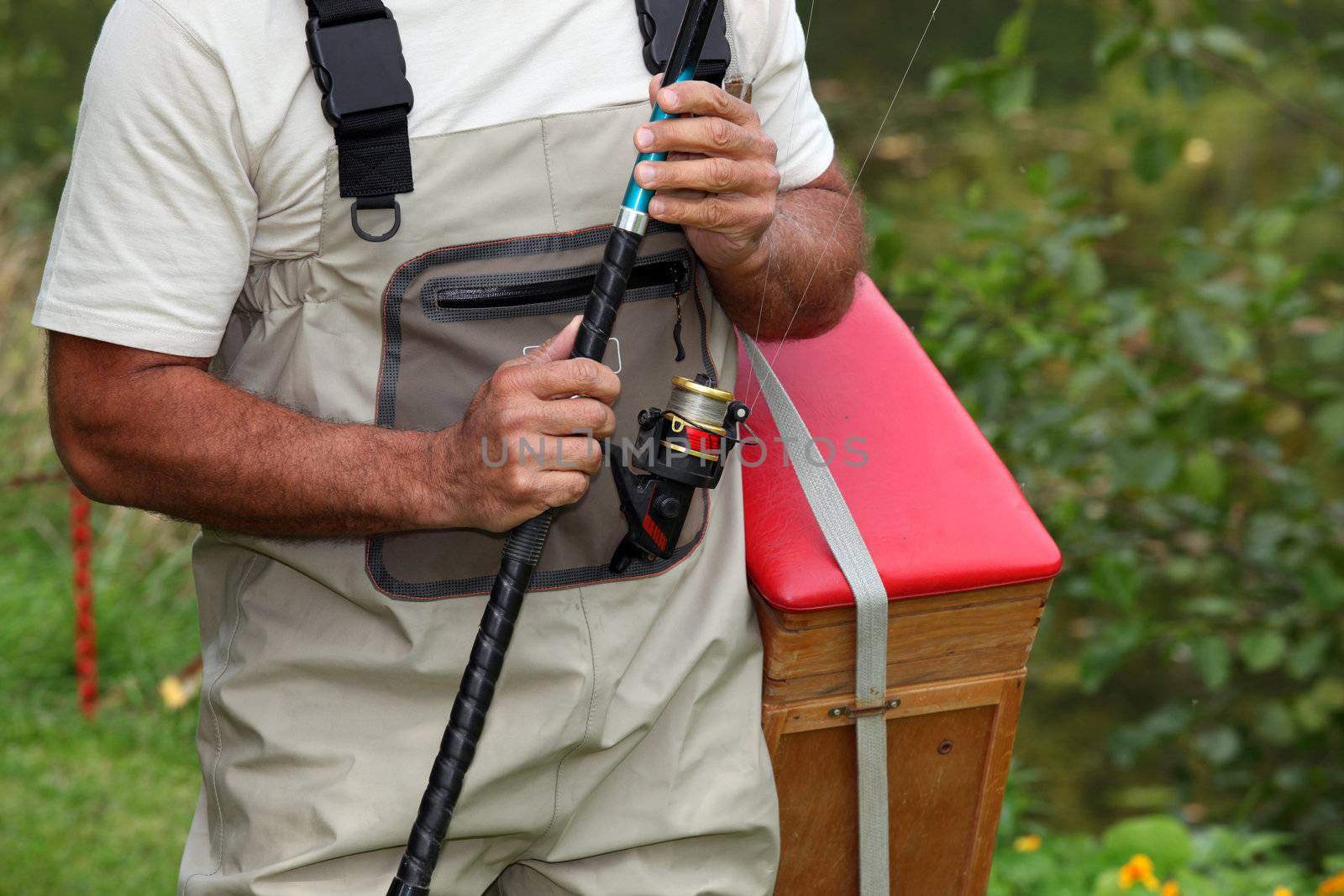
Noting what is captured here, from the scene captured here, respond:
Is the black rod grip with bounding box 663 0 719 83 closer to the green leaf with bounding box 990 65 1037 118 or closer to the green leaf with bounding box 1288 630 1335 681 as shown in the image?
the green leaf with bounding box 990 65 1037 118

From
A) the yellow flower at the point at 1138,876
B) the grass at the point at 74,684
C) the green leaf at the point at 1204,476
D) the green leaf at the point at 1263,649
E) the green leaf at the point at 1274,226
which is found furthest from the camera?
the green leaf at the point at 1263,649

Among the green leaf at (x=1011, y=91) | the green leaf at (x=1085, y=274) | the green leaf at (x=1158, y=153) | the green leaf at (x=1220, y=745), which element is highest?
the green leaf at (x=1011, y=91)

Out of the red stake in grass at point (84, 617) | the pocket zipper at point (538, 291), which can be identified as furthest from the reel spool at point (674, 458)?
the red stake in grass at point (84, 617)

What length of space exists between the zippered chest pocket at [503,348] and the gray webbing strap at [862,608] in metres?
0.24

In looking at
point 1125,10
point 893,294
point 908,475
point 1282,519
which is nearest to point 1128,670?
point 1282,519

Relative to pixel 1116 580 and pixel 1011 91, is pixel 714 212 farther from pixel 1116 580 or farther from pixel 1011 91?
pixel 1116 580

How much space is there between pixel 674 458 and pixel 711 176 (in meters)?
0.33

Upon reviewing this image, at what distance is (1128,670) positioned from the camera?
225 inches

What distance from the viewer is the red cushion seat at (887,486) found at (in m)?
1.93

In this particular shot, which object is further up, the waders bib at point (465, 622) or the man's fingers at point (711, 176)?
the man's fingers at point (711, 176)

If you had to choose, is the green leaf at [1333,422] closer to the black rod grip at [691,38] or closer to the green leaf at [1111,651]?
the green leaf at [1111,651]

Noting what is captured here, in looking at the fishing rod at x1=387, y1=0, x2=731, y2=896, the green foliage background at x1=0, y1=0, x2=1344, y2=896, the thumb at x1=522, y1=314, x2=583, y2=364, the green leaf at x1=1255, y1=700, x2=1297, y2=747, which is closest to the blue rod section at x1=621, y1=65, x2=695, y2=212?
the fishing rod at x1=387, y1=0, x2=731, y2=896

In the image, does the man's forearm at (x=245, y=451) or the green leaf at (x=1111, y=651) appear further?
the green leaf at (x=1111, y=651)

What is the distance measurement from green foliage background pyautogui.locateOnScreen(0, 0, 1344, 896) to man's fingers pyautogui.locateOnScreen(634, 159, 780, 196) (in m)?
1.90
